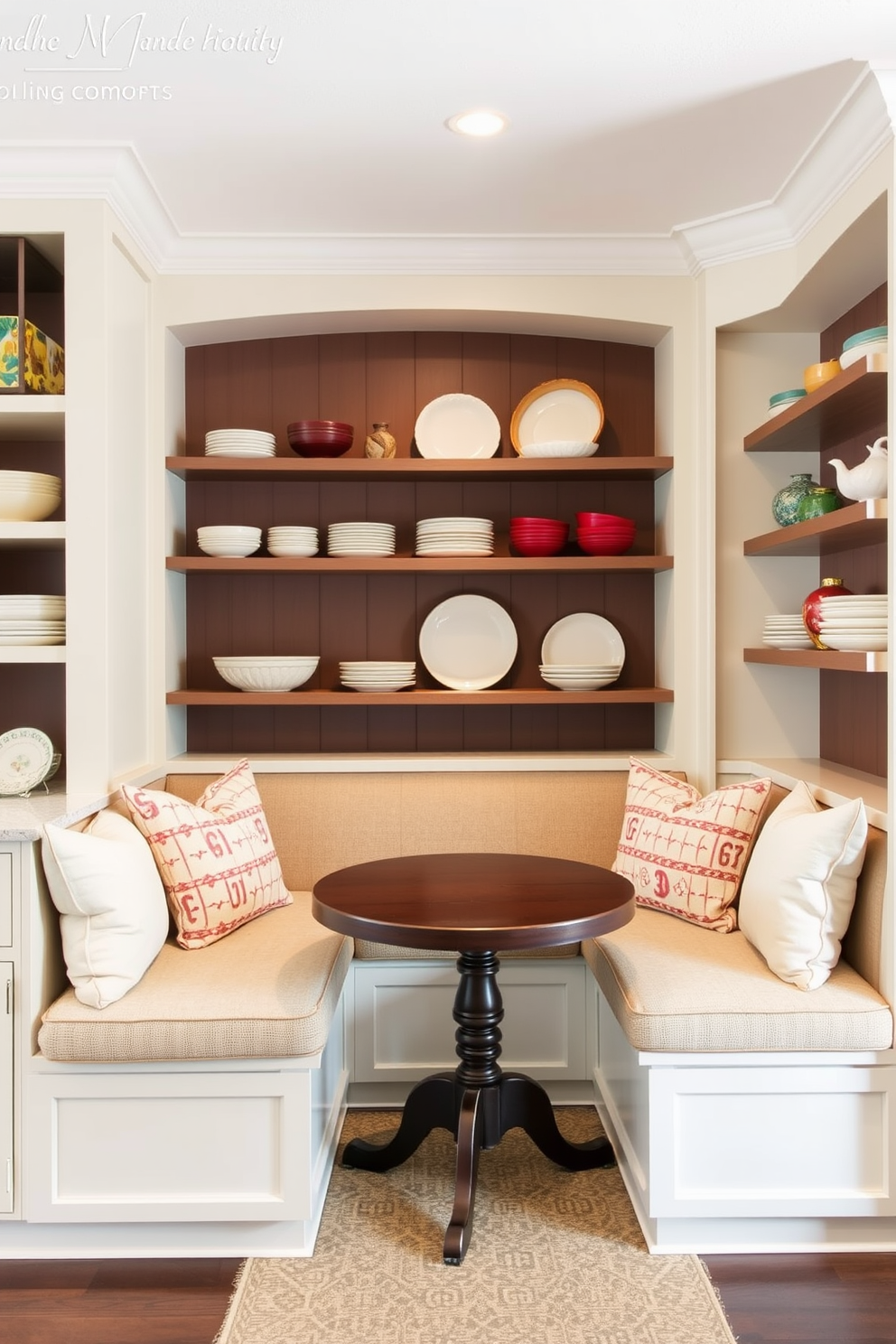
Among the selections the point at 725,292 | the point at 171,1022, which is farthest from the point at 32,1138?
the point at 725,292

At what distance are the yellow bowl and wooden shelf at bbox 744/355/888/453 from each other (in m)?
0.05

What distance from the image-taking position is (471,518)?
3.38 metres

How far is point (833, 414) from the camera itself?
286 centimetres

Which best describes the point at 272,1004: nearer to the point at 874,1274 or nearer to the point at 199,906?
the point at 199,906

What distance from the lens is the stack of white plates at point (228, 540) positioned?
3.30 metres

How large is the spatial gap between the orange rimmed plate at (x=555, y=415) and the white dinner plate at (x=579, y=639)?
603 mm

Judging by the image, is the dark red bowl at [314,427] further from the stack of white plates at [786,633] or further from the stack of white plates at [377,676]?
the stack of white plates at [786,633]

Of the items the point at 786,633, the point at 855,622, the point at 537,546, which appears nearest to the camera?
the point at 855,622

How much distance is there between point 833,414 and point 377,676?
1525 millimetres

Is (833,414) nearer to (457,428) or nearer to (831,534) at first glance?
(831,534)

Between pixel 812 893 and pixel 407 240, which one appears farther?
pixel 407 240

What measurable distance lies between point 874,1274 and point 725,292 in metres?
2.60

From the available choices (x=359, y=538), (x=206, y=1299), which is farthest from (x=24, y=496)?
(x=206, y=1299)

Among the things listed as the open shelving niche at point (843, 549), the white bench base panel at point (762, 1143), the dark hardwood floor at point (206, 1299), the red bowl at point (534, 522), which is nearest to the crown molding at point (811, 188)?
the open shelving niche at point (843, 549)
